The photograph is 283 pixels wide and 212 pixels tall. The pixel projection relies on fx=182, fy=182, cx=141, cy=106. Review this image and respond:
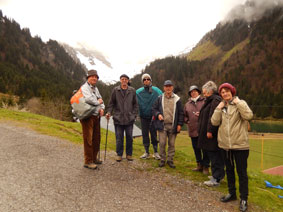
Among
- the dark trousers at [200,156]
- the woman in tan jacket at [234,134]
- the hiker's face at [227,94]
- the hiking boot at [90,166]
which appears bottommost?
the hiking boot at [90,166]

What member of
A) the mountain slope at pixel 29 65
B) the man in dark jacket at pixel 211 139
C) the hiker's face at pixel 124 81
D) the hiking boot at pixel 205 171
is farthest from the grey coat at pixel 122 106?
the mountain slope at pixel 29 65

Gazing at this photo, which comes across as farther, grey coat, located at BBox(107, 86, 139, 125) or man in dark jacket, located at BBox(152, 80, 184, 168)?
grey coat, located at BBox(107, 86, 139, 125)

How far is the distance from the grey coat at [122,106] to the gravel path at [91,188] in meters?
1.35

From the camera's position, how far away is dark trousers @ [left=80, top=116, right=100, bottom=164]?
16.0 feet

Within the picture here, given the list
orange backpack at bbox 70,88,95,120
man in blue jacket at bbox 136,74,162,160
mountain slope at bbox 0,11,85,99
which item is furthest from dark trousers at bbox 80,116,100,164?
mountain slope at bbox 0,11,85,99

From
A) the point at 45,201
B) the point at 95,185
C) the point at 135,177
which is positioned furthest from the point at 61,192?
the point at 135,177

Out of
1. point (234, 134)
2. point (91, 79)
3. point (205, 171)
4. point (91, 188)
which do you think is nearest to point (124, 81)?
point (91, 79)

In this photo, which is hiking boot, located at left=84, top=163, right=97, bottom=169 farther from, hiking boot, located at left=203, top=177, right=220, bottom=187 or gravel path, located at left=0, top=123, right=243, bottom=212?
hiking boot, located at left=203, top=177, right=220, bottom=187

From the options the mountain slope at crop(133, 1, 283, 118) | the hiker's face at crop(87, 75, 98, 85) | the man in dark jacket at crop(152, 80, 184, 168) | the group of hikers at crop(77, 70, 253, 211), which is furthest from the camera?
the mountain slope at crop(133, 1, 283, 118)

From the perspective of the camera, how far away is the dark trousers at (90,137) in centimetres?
486

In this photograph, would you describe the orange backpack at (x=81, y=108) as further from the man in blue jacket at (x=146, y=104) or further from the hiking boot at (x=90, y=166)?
the man in blue jacket at (x=146, y=104)

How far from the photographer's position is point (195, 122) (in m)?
5.41

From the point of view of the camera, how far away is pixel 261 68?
5113 inches

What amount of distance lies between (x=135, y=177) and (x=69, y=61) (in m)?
188
